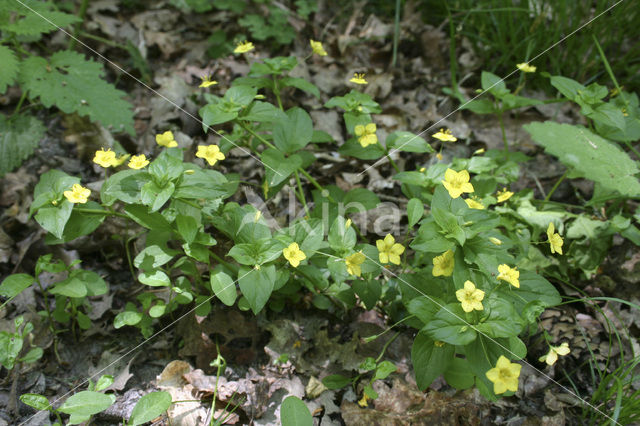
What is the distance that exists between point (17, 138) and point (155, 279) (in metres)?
1.44

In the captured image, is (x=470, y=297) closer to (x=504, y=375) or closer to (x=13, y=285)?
(x=504, y=375)

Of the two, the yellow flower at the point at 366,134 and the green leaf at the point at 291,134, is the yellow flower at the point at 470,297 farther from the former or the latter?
the green leaf at the point at 291,134

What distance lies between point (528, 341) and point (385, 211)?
3.29ft

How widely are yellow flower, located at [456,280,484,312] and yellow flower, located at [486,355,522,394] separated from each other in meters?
0.18

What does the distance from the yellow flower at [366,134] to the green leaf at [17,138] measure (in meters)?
1.88

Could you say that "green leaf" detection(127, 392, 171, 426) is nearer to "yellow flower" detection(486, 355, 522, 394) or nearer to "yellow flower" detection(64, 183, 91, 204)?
"yellow flower" detection(64, 183, 91, 204)

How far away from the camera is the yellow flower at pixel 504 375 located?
143cm

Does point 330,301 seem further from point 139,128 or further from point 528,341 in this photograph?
point 139,128

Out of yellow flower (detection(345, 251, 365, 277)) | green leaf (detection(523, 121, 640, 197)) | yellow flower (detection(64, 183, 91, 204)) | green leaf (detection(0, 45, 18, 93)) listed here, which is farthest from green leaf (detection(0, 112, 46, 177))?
green leaf (detection(523, 121, 640, 197))

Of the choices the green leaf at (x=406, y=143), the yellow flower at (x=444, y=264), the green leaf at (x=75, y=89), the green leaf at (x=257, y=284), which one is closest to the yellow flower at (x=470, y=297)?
the yellow flower at (x=444, y=264)

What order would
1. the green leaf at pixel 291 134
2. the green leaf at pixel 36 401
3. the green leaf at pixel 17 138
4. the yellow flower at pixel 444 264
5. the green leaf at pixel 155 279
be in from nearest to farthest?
the green leaf at pixel 36 401 → the yellow flower at pixel 444 264 → the green leaf at pixel 155 279 → the green leaf at pixel 291 134 → the green leaf at pixel 17 138

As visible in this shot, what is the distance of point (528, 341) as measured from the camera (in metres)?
2.10

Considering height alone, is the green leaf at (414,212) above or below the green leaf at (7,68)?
below

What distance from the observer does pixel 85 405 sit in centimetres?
162
